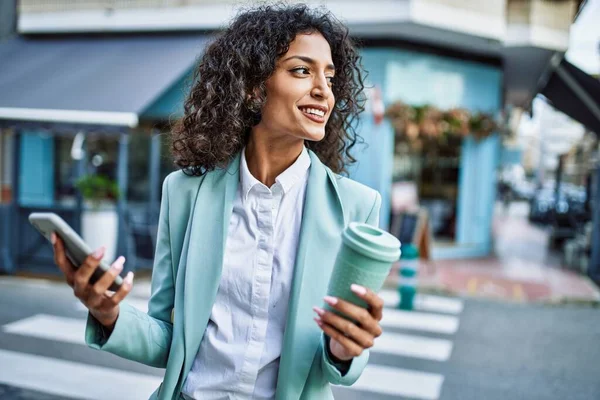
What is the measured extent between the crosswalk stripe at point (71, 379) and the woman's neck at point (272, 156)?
143 inches

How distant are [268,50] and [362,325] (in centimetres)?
82

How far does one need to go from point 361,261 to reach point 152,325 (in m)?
0.69

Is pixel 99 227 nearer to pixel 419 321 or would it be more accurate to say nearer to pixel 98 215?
pixel 98 215

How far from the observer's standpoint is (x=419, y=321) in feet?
25.7

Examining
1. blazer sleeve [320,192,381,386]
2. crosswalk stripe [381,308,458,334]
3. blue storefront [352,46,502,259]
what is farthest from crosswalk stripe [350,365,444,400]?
blue storefront [352,46,502,259]

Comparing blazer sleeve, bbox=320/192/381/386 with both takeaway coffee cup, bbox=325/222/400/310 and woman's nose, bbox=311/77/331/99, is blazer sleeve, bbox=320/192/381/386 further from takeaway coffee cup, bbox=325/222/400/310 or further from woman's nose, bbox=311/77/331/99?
woman's nose, bbox=311/77/331/99

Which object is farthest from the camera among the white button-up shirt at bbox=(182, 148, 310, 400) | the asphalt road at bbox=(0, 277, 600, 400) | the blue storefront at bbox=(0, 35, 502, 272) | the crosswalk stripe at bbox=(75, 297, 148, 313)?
the blue storefront at bbox=(0, 35, 502, 272)

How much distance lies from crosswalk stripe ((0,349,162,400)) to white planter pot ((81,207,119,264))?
375cm

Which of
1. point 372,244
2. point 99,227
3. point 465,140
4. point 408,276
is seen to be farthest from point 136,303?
point 465,140

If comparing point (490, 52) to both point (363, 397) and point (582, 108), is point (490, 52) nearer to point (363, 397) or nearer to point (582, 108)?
point (582, 108)

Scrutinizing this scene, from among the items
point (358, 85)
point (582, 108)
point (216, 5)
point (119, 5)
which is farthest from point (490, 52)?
A: point (358, 85)

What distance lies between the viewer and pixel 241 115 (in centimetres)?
185

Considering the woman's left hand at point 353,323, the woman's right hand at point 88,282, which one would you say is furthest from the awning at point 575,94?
the woman's right hand at point 88,282

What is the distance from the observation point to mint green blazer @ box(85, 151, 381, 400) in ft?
5.20
